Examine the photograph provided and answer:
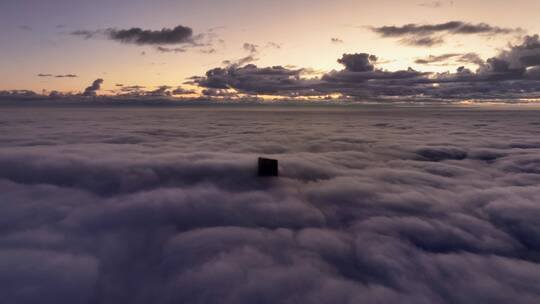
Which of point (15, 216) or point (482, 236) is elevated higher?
point (15, 216)

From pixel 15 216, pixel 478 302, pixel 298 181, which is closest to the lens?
Answer: pixel 478 302

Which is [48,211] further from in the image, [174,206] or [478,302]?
[478,302]

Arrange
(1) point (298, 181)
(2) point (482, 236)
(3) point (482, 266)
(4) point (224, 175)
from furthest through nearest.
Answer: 1. (4) point (224, 175)
2. (1) point (298, 181)
3. (2) point (482, 236)
4. (3) point (482, 266)

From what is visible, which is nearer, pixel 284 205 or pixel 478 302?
pixel 478 302

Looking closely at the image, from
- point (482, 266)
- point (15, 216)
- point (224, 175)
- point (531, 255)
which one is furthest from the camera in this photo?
point (224, 175)

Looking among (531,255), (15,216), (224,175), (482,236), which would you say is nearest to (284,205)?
(224,175)

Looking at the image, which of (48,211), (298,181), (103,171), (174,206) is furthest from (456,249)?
(103,171)

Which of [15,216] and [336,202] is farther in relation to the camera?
[336,202]

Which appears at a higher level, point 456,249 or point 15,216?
point 15,216

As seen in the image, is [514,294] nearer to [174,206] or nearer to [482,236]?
[482,236]
